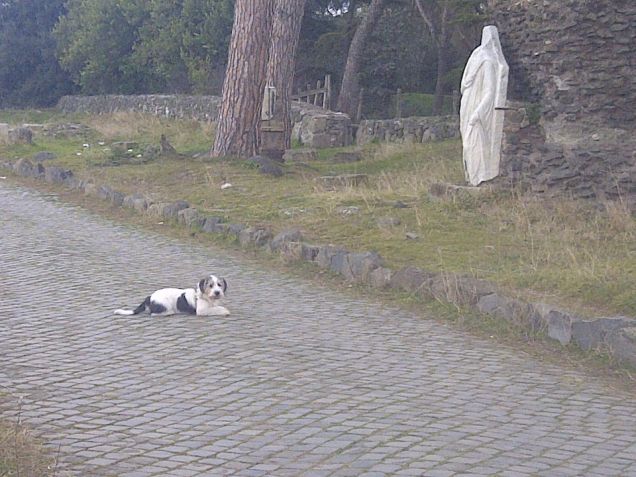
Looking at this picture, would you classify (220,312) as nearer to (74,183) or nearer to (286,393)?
(286,393)

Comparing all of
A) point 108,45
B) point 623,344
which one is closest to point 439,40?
point 108,45

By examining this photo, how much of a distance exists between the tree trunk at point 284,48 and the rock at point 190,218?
6880 millimetres

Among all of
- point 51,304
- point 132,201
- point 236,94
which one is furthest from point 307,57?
point 51,304

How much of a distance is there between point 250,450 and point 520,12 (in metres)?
11.1

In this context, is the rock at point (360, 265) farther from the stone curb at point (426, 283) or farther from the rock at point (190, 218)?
the rock at point (190, 218)

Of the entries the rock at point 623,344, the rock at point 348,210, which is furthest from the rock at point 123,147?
the rock at point 623,344

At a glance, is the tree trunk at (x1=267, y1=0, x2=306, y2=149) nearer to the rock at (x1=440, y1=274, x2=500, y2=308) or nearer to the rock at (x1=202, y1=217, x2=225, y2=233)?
the rock at (x1=202, y1=217, x2=225, y2=233)

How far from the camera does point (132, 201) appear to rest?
17.3 m

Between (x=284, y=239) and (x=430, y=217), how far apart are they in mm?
2459

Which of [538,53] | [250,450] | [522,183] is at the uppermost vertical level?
[538,53]

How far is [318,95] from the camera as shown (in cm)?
3453

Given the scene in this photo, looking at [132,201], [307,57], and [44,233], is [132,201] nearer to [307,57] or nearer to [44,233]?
[44,233]

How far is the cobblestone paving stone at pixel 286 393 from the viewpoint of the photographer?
631cm

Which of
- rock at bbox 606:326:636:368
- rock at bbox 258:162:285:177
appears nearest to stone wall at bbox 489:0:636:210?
rock at bbox 258:162:285:177
